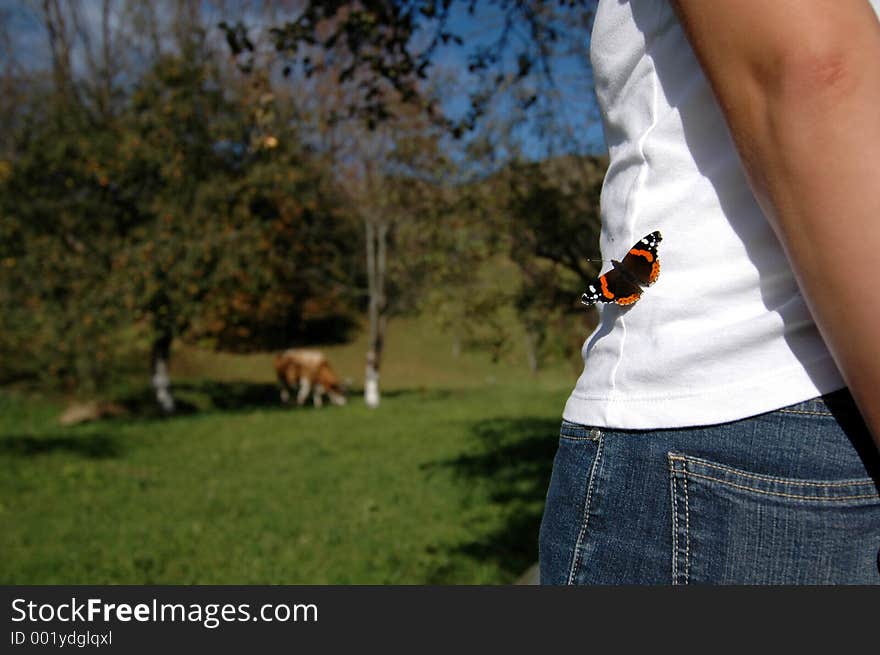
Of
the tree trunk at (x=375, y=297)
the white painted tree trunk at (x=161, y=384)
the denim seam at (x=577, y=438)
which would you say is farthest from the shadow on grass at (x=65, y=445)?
the denim seam at (x=577, y=438)

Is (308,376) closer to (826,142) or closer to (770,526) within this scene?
(770,526)

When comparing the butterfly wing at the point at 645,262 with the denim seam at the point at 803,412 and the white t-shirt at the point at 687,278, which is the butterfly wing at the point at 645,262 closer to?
the white t-shirt at the point at 687,278

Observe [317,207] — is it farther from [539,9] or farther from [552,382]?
[539,9]

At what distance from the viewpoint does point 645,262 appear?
0.81 m

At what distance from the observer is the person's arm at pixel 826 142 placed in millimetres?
648

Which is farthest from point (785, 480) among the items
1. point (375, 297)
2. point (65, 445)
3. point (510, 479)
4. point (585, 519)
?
point (375, 297)

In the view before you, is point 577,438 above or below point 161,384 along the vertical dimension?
above

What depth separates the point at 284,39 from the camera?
197 inches

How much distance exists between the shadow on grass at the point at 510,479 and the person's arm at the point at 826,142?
3717mm

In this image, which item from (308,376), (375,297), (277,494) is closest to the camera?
(277,494)

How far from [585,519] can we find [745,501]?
177 mm

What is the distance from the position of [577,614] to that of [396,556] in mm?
5814

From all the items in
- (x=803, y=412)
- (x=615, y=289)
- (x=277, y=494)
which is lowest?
(x=277, y=494)

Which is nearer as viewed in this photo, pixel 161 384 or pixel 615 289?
pixel 615 289
